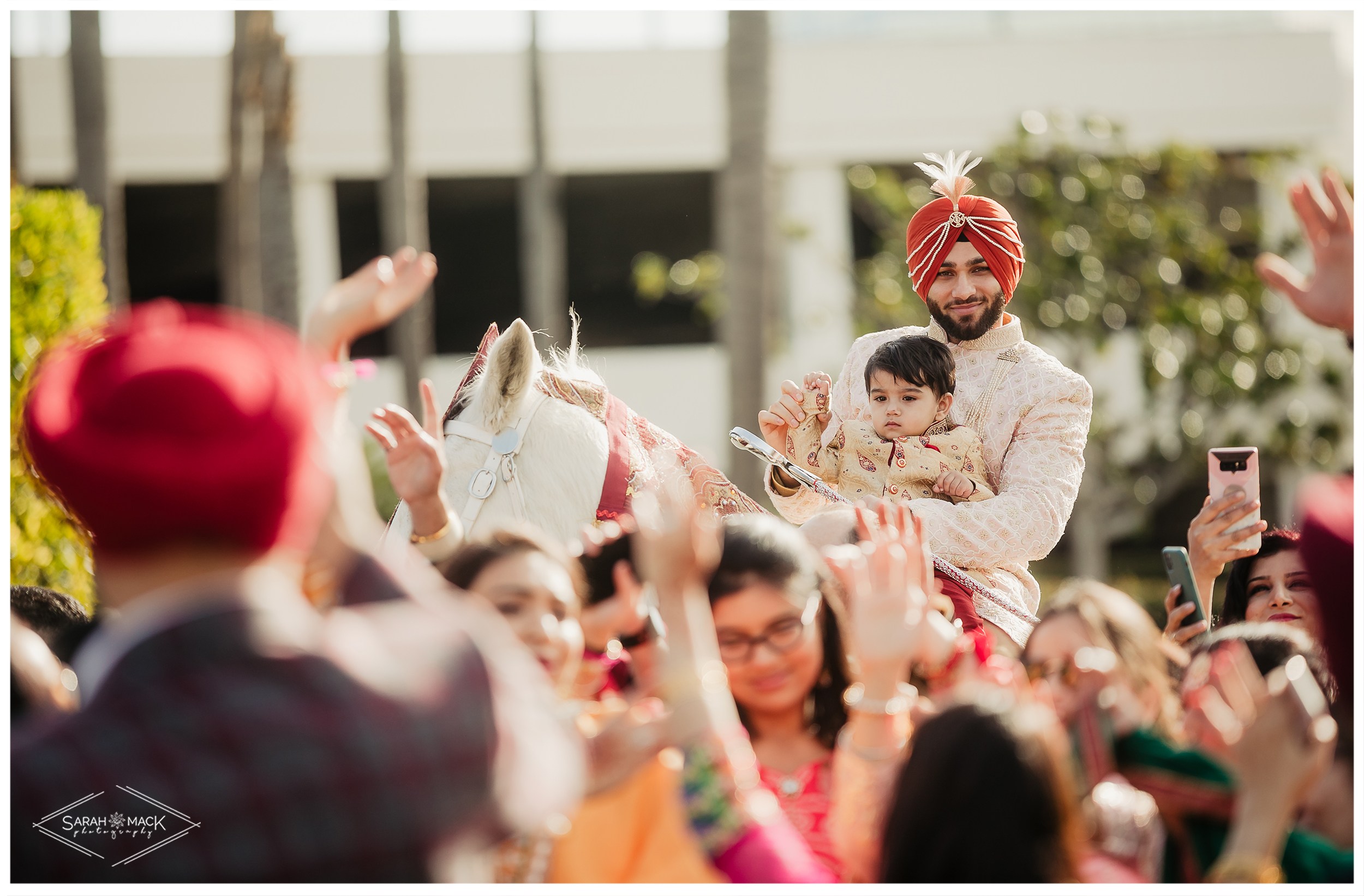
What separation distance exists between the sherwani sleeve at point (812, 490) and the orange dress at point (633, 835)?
1.64 metres

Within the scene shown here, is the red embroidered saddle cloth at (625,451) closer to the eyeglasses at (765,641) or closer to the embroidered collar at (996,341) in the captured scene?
the embroidered collar at (996,341)

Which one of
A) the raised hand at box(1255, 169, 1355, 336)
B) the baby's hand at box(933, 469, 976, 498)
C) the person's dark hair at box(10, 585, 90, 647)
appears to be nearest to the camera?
the raised hand at box(1255, 169, 1355, 336)

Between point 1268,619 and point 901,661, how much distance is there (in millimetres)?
1615

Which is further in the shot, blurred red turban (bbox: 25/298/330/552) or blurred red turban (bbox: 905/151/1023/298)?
blurred red turban (bbox: 905/151/1023/298)

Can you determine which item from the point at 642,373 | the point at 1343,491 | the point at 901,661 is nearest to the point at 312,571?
the point at 901,661

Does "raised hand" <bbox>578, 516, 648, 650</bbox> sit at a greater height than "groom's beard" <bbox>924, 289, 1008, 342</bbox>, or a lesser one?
lesser

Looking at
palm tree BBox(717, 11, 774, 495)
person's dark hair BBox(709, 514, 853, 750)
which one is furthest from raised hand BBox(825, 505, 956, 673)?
palm tree BBox(717, 11, 774, 495)

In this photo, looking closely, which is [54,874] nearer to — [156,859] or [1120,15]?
[156,859]

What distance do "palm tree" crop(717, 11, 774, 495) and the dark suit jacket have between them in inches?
267

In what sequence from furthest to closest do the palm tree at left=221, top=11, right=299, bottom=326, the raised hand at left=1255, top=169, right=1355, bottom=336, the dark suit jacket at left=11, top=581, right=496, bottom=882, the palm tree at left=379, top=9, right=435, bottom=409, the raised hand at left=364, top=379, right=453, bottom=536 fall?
the palm tree at left=379, top=9, right=435, bottom=409
the palm tree at left=221, top=11, right=299, bottom=326
the raised hand at left=364, top=379, right=453, bottom=536
the raised hand at left=1255, top=169, right=1355, bottom=336
the dark suit jacket at left=11, top=581, right=496, bottom=882

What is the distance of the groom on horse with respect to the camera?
3176 millimetres

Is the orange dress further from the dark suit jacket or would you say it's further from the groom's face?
the groom's face

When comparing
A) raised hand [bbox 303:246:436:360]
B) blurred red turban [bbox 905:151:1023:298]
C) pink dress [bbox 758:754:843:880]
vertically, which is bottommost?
pink dress [bbox 758:754:843:880]

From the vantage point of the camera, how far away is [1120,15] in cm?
1329
